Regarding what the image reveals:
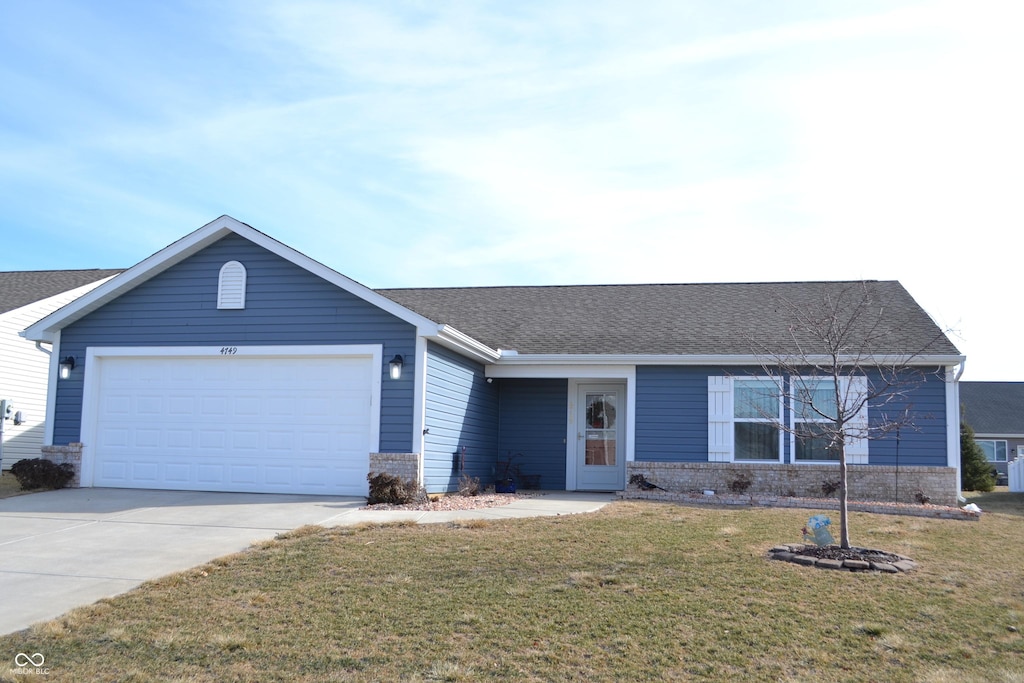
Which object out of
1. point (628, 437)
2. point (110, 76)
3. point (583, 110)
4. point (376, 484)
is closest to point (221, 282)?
point (110, 76)

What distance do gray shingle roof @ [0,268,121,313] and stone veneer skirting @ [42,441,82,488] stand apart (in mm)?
7942

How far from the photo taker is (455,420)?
47.9ft

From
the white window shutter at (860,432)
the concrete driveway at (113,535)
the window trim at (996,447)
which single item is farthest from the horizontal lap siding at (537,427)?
the window trim at (996,447)

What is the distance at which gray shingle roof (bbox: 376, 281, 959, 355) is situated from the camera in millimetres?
15773

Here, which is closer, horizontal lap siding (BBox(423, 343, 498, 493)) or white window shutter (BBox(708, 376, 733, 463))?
horizontal lap siding (BBox(423, 343, 498, 493))

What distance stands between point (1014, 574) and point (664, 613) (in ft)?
12.9

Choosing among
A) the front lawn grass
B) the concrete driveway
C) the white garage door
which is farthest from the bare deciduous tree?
the concrete driveway

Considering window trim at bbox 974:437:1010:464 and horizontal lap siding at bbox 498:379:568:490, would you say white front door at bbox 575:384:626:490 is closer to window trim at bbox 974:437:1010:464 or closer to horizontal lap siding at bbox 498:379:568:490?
horizontal lap siding at bbox 498:379:568:490

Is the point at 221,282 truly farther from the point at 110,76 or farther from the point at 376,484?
the point at 376,484

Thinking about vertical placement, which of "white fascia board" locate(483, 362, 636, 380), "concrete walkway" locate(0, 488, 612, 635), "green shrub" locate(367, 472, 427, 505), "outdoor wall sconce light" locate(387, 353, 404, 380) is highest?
"white fascia board" locate(483, 362, 636, 380)

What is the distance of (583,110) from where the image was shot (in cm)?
1272

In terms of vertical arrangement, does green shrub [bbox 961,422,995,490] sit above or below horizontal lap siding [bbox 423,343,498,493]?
below

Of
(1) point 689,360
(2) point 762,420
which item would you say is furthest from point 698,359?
(2) point 762,420

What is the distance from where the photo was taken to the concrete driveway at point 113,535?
722 centimetres
